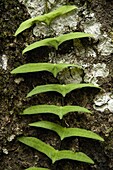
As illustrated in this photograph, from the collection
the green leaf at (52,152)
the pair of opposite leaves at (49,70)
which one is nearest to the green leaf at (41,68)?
the pair of opposite leaves at (49,70)

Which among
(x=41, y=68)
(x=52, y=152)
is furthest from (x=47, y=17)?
(x=52, y=152)

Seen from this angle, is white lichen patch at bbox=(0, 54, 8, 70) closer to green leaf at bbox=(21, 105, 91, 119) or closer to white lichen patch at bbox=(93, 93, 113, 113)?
green leaf at bbox=(21, 105, 91, 119)

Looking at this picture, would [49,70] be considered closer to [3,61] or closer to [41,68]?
[41,68]

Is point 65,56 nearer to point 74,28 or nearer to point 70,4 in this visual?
point 74,28

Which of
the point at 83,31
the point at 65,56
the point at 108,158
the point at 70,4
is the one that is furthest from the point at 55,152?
the point at 70,4

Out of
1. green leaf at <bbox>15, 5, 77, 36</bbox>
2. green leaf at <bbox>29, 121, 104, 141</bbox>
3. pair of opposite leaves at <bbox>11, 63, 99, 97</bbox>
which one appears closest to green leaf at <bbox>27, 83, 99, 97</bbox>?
pair of opposite leaves at <bbox>11, 63, 99, 97</bbox>

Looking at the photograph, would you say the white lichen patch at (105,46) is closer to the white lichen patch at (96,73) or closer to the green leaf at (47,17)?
the white lichen patch at (96,73)
